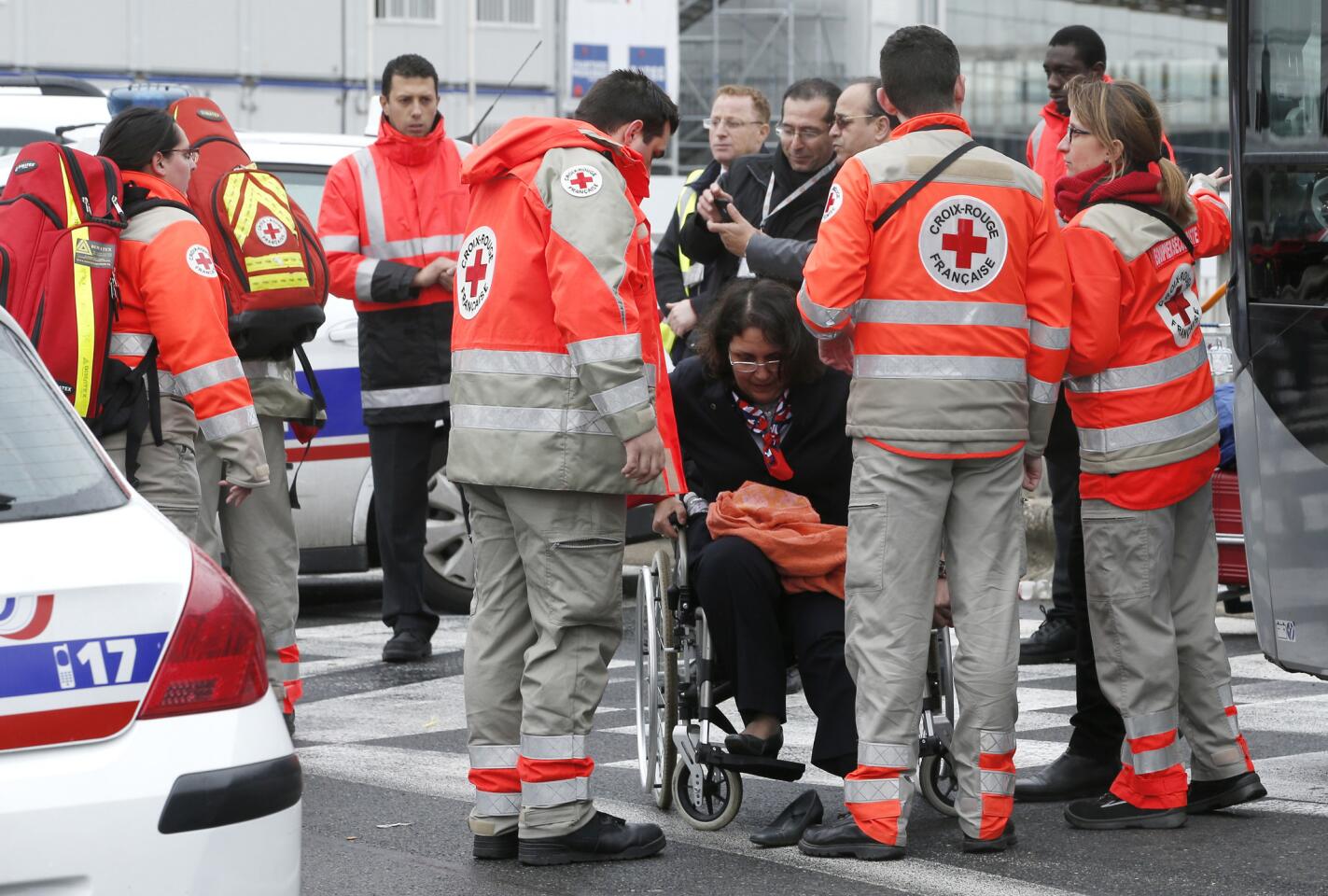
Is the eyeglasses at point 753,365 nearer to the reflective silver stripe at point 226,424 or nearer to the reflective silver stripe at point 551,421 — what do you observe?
the reflective silver stripe at point 551,421

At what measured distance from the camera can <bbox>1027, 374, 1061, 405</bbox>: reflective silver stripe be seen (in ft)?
16.6

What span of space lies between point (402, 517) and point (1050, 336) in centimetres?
387

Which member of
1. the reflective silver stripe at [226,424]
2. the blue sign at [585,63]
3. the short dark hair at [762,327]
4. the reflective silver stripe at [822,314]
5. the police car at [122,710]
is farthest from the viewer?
the blue sign at [585,63]

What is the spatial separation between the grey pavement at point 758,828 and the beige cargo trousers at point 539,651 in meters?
0.17

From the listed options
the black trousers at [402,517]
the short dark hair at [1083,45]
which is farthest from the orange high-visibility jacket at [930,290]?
the black trousers at [402,517]

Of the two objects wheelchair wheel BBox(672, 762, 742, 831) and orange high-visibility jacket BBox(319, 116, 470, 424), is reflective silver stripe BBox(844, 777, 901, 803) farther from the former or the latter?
orange high-visibility jacket BBox(319, 116, 470, 424)

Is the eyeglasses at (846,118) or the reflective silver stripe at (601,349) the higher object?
the eyeglasses at (846,118)

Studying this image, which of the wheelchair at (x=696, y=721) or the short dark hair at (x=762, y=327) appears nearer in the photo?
the wheelchair at (x=696, y=721)

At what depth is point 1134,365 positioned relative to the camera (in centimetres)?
524

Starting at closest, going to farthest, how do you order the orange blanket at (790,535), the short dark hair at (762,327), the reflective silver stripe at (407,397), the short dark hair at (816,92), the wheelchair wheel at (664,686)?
the wheelchair wheel at (664,686) < the orange blanket at (790,535) < the short dark hair at (762,327) < the short dark hair at (816,92) < the reflective silver stripe at (407,397)

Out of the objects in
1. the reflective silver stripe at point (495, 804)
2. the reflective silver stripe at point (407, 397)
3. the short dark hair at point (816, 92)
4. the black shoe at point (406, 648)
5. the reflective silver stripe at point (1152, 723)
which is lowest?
the black shoe at point (406, 648)

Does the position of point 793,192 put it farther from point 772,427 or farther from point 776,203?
point 772,427

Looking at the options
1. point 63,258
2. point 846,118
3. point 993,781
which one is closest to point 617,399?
point 993,781

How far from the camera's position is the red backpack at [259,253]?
6.39 m
